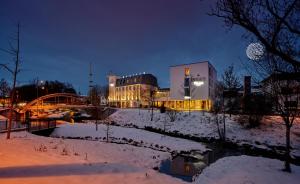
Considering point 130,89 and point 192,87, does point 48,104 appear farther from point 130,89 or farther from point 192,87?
point 192,87

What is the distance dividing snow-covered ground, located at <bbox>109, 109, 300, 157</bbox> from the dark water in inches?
226

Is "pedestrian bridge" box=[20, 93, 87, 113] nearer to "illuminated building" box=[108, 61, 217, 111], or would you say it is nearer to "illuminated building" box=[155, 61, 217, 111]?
"illuminated building" box=[108, 61, 217, 111]

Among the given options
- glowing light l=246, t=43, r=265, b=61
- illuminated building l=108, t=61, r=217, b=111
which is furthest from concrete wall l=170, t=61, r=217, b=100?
glowing light l=246, t=43, r=265, b=61

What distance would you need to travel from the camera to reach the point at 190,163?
16.9 meters

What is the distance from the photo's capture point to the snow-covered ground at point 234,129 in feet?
85.6

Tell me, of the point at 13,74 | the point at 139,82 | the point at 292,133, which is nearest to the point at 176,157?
the point at 13,74

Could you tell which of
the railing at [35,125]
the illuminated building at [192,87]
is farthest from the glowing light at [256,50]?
the illuminated building at [192,87]

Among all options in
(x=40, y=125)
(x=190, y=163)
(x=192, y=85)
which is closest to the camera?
(x=190, y=163)

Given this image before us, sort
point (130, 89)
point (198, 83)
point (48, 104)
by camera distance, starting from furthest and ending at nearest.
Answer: point (130, 89)
point (48, 104)
point (198, 83)

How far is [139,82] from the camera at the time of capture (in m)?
87.8

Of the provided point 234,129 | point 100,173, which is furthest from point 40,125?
point 234,129

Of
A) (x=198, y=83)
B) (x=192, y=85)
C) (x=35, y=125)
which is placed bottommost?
(x=35, y=125)

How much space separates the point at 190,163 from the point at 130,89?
245 feet

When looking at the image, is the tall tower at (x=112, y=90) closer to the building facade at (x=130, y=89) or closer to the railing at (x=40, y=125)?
the building facade at (x=130, y=89)
